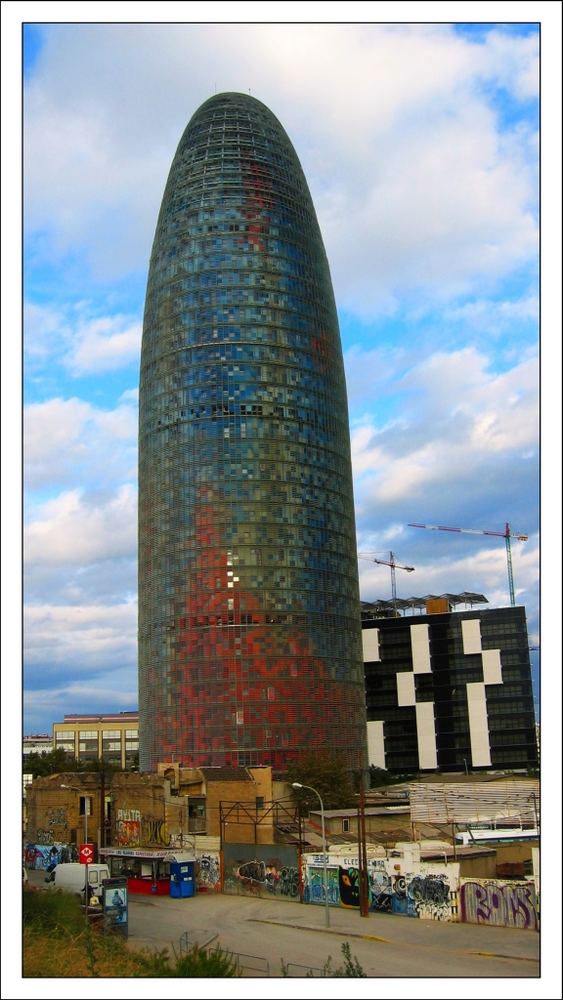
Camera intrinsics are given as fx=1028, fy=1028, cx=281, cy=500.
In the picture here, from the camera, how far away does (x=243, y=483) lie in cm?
14212

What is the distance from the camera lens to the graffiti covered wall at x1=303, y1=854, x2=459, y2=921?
57.9 meters

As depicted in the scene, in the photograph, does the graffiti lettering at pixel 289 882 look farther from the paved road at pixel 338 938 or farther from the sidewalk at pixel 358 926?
the paved road at pixel 338 938

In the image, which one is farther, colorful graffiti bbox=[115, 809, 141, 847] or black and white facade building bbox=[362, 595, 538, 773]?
black and white facade building bbox=[362, 595, 538, 773]

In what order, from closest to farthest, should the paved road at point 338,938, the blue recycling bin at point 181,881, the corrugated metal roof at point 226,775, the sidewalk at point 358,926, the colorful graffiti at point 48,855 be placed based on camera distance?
1. the paved road at point 338,938
2. the sidewalk at point 358,926
3. the blue recycling bin at point 181,881
4. the colorful graffiti at point 48,855
5. the corrugated metal roof at point 226,775

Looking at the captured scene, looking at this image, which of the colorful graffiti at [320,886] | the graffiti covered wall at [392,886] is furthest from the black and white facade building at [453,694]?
the graffiti covered wall at [392,886]

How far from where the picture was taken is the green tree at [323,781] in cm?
11381

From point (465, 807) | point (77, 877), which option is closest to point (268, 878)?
point (77, 877)

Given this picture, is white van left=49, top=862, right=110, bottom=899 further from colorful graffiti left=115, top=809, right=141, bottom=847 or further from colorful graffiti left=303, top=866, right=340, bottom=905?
colorful graffiti left=115, top=809, right=141, bottom=847

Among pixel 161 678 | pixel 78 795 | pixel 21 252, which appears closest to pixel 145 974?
pixel 21 252

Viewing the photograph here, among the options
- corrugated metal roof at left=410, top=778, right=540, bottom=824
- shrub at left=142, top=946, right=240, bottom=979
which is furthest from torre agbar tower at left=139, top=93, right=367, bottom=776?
shrub at left=142, top=946, right=240, bottom=979

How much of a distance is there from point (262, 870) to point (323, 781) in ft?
154

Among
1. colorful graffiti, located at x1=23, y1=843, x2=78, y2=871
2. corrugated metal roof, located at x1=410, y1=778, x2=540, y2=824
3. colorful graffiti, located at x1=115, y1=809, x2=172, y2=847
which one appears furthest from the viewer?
colorful graffiti, located at x1=115, y1=809, x2=172, y2=847

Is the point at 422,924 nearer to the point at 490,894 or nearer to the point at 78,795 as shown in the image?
the point at 490,894

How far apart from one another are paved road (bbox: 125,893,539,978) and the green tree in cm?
4626
